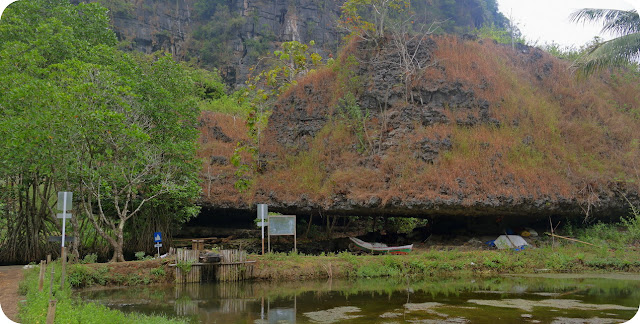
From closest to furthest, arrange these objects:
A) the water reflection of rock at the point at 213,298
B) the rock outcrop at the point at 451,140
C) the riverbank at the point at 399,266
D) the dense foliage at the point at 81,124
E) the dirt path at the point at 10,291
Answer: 1. the dirt path at the point at 10,291
2. the water reflection of rock at the point at 213,298
3. the dense foliage at the point at 81,124
4. the riverbank at the point at 399,266
5. the rock outcrop at the point at 451,140

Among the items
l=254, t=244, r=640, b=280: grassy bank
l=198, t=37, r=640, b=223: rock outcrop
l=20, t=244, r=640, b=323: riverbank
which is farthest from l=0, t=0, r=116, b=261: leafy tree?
l=198, t=37, r=640, b=223: rock outcrop

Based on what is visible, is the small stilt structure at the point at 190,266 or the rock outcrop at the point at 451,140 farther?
the rock outcrop at the point at 451,140

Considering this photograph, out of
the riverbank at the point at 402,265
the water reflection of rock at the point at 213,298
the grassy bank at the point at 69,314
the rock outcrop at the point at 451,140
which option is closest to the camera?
the grassy bank at the point at 69,314

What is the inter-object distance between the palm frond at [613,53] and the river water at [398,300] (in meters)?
6.90

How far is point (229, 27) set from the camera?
50594 millimetres

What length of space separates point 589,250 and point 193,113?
54.0 feet

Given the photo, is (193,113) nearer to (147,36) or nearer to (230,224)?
(230,224)

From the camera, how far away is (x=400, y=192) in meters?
18.4

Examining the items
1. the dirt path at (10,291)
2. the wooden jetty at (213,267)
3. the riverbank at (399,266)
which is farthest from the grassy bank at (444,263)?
the dirt path at (10,291)

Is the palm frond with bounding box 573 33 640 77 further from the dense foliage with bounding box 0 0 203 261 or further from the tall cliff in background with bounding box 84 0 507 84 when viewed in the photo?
the tall cliff in background with bounding box 84 0 507 84

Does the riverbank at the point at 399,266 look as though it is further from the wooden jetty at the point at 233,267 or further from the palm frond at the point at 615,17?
the palm frond at the point at 615,17

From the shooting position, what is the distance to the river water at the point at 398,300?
Answer: 9.49m

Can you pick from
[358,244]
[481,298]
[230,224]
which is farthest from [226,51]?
[481,298]

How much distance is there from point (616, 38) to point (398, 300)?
11.1 meters
